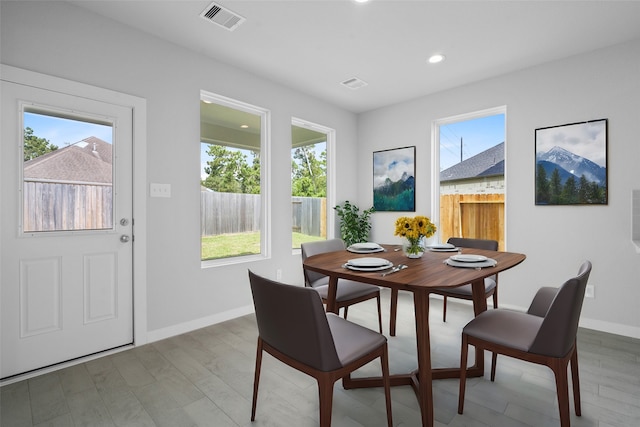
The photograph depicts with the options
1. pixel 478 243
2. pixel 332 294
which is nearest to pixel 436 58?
pixel 478 243

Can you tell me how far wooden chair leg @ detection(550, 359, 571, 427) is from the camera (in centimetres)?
145

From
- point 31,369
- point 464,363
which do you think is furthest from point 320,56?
point 31,369

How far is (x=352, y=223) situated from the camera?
176 inches

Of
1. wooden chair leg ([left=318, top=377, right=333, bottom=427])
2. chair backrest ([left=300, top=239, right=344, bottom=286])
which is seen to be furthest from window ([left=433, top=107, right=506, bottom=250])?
wooden chair leg ([left=318, top=377, right=333, bottom=427])

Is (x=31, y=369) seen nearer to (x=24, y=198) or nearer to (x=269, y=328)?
(x=24, y=198)

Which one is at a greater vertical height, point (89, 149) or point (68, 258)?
point (89, 149)

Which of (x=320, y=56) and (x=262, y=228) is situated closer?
(x=320, y=56)

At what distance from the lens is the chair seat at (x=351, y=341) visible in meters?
1.44

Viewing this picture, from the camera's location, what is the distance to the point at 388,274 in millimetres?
1629

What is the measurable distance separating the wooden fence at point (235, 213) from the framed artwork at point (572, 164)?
8.90ft

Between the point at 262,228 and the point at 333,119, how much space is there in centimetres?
198

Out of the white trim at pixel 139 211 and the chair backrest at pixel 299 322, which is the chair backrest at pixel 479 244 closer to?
the chair backrest at pixel 299 322

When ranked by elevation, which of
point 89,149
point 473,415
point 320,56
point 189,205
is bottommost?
point 473,415

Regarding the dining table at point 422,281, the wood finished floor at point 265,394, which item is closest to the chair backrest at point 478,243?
the dining table at point 422,281
